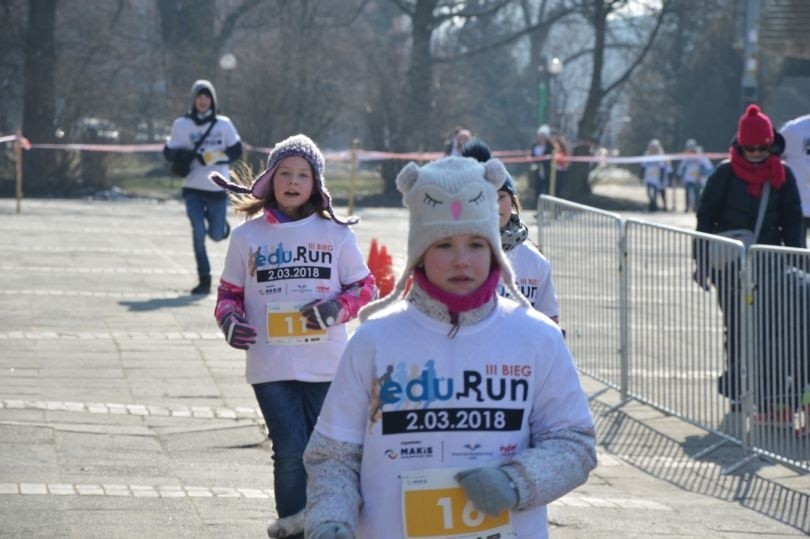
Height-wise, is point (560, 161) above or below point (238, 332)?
above

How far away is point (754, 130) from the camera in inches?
384

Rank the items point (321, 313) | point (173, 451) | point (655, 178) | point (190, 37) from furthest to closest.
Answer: point (190, 37)
point (655, 178)
point (173, 451)
point (321, 313)

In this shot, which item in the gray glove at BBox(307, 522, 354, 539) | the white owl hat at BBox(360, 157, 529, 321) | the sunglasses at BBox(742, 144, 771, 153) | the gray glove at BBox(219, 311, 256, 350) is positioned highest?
the sunglasses at BBox(742, 144, 771, 153)

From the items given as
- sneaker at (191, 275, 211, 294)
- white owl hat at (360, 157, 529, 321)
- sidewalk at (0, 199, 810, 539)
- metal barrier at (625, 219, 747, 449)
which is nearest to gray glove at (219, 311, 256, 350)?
sidewalk at (0, 199, 810, 539)

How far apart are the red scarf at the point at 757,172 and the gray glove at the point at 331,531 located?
22.3ft

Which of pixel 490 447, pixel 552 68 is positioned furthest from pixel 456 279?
pixel 552 68

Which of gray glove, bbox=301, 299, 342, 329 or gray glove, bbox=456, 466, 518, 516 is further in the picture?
gray glove, bbox=301, 299, 342, 329

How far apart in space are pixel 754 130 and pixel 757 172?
0.28 m

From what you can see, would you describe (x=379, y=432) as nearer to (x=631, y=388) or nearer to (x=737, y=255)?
(x=737, y=255)

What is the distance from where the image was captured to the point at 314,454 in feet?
12.3

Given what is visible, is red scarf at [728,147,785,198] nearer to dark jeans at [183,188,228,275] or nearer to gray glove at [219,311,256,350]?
gray glove at [219,311,256,350]

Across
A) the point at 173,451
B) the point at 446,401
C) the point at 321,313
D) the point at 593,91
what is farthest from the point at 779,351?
the point at 593,91

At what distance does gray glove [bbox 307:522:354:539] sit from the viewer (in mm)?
3533

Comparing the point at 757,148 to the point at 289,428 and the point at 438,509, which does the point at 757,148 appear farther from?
the point at 438,509
